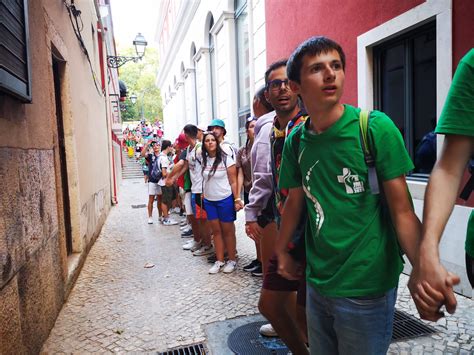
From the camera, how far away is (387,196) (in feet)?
4.54

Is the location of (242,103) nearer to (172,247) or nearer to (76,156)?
(172,247)

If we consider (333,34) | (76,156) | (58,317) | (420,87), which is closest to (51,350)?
(58,317)

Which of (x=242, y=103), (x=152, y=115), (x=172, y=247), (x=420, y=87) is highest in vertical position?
(x=152, y=115)

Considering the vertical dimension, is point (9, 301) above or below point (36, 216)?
below

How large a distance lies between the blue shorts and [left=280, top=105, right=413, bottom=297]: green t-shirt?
3.34 m

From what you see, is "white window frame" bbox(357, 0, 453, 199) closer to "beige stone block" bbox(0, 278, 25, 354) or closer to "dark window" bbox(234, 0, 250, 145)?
"beige stone block" bbox(0, 278, 25, 354)

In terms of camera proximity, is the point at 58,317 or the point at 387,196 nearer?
the point at 387,196

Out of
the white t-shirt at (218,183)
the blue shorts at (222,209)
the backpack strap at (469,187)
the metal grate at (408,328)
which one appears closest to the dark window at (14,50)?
the backpack strap at (469,187)

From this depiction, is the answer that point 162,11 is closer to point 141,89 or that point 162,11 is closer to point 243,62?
point 243,62

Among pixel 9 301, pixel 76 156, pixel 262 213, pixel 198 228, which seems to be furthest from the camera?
pixel 198 228

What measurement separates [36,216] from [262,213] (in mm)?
1797

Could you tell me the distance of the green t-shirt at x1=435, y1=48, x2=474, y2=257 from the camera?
118 cm

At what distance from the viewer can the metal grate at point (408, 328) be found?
2.99 m

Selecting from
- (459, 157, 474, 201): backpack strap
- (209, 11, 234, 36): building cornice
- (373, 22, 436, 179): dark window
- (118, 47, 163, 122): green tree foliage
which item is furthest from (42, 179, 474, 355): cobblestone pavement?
(118, 47, 163, 122): green tree foliage
